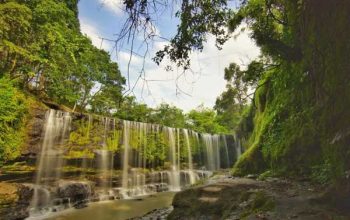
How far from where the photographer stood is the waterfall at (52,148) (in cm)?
1429

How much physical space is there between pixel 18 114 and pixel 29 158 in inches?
86.1

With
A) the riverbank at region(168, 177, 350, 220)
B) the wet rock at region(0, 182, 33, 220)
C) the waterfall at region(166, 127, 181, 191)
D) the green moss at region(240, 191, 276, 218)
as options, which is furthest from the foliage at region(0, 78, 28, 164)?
the green moss at region(240, 191, 276, 218)

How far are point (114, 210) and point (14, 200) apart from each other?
390 centimetres

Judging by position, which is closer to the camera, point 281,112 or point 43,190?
point 281,112

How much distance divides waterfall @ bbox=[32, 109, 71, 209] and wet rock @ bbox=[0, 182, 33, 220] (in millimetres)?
972

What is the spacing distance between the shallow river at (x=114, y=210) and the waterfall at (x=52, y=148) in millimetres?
2662

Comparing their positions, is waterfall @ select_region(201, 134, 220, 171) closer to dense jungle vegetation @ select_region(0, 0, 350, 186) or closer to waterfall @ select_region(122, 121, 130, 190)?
dense jungle vegetation @ select_region(0, 0, 350, 186)

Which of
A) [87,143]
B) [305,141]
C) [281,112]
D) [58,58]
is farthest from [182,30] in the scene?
[58,58]

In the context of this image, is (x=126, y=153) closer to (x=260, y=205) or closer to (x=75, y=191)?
(x=75, y=191)

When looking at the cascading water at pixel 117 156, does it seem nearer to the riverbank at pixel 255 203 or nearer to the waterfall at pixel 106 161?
the waterfall at pixel 106 161

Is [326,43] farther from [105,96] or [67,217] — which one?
[105,96]

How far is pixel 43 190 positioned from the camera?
1318 cm

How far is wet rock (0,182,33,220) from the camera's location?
10.7 meters

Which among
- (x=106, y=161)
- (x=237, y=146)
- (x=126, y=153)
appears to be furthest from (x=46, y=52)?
(x=237, y=146)
